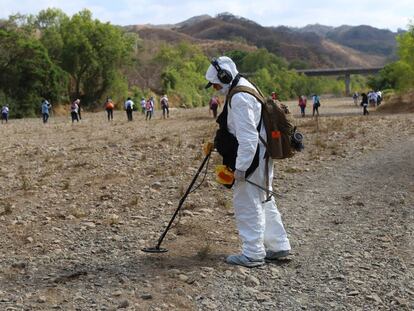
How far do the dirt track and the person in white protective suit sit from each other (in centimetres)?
23

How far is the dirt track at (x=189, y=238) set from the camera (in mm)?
5059

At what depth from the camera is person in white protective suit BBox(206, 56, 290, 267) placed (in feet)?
17.6

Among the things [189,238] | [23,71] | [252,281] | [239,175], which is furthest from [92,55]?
[252,281]

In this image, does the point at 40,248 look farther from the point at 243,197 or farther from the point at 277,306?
the point at 277,306

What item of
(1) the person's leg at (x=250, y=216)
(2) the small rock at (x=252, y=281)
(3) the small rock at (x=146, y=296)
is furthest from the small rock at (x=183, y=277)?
(1) the person's leg at (x=250, y=216)

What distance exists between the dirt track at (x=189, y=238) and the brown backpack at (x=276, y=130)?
1103mm

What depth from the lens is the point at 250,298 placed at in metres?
5.05

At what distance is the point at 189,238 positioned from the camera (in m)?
6.75

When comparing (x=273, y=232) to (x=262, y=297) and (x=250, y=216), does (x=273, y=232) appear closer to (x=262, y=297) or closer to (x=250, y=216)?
(x=250, y=216)

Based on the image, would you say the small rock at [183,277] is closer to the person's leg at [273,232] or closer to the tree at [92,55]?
the person's leg at [273,232]

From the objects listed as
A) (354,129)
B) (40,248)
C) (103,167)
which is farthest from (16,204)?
(354,129)

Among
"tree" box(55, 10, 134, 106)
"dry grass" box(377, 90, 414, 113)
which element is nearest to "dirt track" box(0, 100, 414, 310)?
"dry grass" box(377, 90, 414, 113)

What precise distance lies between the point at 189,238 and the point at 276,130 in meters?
1.81

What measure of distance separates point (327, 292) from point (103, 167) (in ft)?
25.2
